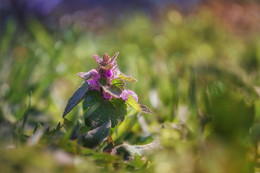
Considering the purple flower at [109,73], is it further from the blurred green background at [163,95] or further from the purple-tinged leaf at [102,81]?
the blurred green background at [163,95]

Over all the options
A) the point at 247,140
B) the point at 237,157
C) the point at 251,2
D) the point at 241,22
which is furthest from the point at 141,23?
the point at 237,157

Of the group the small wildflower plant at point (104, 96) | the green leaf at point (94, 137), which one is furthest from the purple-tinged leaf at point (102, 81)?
the green leaf at point (94, 137)

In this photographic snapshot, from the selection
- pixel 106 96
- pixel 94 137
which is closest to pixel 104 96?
pixel 106 96

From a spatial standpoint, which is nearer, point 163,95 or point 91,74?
point 91,74

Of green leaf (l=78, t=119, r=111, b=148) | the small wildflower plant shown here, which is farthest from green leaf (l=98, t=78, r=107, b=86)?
green leaf (l=78, t=119, r=111, b=148)

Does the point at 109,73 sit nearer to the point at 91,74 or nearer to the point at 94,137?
the point at 91,74
